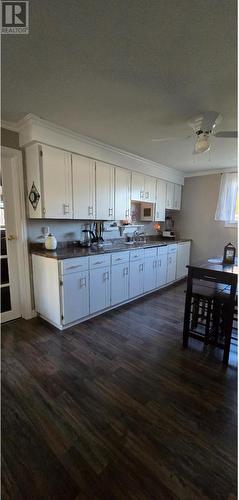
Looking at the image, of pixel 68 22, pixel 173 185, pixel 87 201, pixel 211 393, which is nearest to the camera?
pixel 68 22

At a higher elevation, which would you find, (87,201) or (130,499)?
(87,201)

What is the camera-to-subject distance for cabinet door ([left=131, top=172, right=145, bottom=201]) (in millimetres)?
3750

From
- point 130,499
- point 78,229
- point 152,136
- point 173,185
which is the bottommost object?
point 130,499

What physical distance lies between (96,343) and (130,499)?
132 cm

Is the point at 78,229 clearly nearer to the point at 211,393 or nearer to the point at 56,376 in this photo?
the point at 56,376

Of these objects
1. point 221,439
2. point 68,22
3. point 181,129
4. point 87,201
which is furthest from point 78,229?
point 221,439

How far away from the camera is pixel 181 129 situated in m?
2.56

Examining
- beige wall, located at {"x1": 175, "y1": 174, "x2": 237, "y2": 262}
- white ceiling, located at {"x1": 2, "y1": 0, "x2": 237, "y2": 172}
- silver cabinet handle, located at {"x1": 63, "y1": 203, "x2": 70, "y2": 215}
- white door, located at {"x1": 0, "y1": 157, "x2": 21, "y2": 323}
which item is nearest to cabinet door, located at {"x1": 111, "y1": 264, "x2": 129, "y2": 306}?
silver cabinet handle, located at {"x1": 63, "y1": 203, "x2": 70, "y2": 215}

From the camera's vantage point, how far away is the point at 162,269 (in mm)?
4055

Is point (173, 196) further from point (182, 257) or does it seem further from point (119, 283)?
point (119, 283)

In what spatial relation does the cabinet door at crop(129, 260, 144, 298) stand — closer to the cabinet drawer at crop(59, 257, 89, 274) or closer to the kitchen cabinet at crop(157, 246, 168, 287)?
the kitchen cabinet at crop(157, 246, 168, 287)

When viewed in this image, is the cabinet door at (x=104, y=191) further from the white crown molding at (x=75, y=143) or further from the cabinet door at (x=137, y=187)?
the cabinet door at (x=137, y=187)

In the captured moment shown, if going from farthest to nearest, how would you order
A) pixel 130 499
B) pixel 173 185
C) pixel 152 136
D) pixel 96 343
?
pixel 173 185, pixel 152 136, pixel 96 343, pixel 130 499

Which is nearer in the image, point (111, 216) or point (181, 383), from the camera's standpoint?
point (181, 383)
